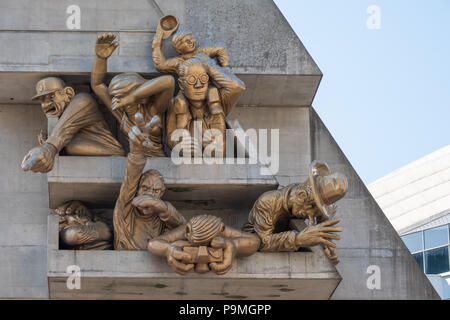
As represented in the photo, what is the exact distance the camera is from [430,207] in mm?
45719

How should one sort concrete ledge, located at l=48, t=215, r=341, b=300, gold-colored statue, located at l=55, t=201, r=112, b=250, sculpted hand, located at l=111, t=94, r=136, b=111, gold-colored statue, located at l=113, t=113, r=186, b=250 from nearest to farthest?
gold-colored statue, located at l=113, t=113, r=186, b=250
concrete ledge, located at l=48, t=215, r=341, b=300
gold-colored statue, located at l=55, t=201, r=112, b=250
sculpted hand, located at l=111, t=94, r=136, b=111

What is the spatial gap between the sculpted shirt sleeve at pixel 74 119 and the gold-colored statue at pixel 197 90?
37.2 inches

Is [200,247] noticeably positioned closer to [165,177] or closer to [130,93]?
[165,177]

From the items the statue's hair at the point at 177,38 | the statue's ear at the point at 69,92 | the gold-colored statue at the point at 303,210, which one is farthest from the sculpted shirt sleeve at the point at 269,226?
the statue's ear at the point at 69,92

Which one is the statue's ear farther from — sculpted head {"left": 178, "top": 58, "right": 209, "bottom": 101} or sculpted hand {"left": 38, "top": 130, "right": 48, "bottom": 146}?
sculpted head {"left": 178, "top": 58, "right": 209, "bottom": 101}

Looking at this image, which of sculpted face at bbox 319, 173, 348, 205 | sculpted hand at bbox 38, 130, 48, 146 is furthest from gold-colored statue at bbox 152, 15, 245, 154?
sculpted hand at bbox 38, 130, 48, 146

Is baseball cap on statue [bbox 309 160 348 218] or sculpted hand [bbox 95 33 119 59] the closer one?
baseball cap on statue [bbox 309 160 348 218]

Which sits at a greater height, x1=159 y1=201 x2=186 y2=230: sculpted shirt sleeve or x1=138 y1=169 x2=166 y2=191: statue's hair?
x1=138 y1=169 x2=166 y2=191: statue's hair

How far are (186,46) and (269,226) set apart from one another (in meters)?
2.50

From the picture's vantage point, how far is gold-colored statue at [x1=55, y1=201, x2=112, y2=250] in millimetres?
14359

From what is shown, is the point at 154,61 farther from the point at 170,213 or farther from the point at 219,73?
the point at 170,213

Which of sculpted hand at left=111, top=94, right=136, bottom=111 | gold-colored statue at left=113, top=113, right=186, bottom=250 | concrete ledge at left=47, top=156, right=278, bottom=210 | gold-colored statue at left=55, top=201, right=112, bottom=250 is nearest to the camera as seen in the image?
gold-colored statue at left=113, top=113, right=186, bottom=250

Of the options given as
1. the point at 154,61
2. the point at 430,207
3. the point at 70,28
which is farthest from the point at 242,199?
the point at 430,207

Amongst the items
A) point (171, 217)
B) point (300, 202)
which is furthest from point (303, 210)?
point (171, 217)
